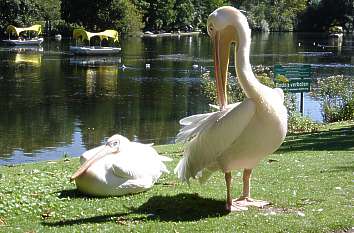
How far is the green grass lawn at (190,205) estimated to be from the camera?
7.66 meters

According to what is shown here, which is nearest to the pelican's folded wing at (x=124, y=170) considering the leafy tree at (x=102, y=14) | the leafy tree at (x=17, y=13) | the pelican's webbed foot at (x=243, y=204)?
the pelican's webbed foot at (x=243, y=204)

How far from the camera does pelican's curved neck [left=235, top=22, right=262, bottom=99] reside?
799 centimetres

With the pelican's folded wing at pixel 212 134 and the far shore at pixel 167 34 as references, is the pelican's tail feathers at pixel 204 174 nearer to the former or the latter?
the pelican's folded wing at pixel 212 134

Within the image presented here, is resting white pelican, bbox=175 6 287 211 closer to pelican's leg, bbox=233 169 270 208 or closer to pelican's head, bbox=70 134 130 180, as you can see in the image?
pelican's leg, bbox=233 169 270 208

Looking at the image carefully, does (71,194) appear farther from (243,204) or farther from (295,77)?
(295,77)

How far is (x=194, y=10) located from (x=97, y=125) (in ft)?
298

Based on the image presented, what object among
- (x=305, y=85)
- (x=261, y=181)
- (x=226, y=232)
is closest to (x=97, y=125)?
(x=305, y=85)

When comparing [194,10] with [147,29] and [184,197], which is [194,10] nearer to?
[147,29]

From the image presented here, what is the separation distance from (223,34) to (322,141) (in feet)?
28.0

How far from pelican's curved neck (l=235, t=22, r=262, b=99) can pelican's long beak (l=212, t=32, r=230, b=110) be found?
18cm

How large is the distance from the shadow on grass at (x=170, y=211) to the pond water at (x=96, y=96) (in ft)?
Answer: 37.2

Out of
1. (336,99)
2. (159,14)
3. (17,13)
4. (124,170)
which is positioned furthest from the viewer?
(159,14)

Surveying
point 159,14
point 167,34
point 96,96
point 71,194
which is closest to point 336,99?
point 96,96

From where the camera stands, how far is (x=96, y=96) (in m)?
34.7
